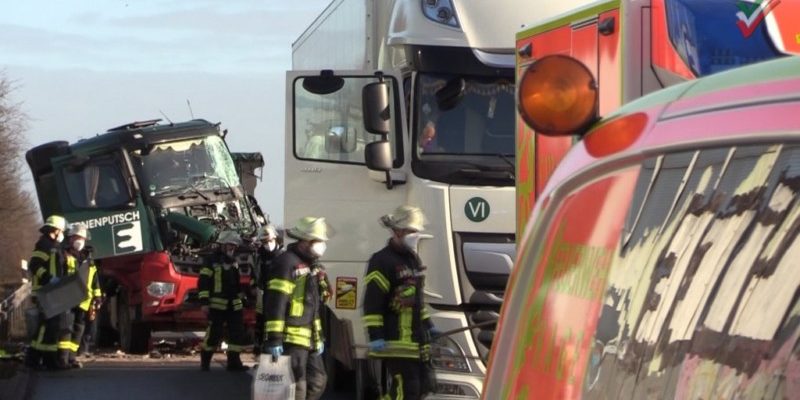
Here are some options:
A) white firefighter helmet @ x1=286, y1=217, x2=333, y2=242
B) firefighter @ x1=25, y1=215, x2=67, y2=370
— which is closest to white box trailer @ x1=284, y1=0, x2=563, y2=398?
white firefighter helmet @ x1=286, y1=217, x2=333, y2=242

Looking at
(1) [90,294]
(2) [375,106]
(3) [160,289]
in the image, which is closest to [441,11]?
(2) [375,106]

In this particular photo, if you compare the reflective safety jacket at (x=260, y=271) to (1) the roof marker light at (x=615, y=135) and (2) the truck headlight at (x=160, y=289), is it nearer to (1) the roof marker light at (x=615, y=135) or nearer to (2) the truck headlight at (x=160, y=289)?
(2) the truck headlight at (x=160, y=289)

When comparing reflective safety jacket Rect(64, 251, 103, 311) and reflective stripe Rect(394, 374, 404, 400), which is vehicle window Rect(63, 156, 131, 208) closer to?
reflective safety jacket Rect(64, 251, 103, 311)

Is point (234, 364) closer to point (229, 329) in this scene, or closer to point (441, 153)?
point (229, 329)

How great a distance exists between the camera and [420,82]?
10750 millimetres

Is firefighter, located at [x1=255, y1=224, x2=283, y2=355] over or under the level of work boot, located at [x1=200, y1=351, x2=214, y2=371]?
over

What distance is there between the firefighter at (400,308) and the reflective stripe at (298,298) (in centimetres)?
86

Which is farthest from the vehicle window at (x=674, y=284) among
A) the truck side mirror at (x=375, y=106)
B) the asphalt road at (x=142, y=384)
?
the asphalt road at (x=142, y=384)

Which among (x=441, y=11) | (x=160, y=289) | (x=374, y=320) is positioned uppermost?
(x=441, y=11)

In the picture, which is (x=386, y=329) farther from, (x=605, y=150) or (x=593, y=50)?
(x=605, y=150)

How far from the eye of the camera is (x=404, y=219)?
10.1 meters

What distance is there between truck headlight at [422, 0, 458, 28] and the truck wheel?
433 inches

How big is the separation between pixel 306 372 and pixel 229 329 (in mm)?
6002

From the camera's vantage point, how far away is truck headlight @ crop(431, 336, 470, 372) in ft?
34.3
